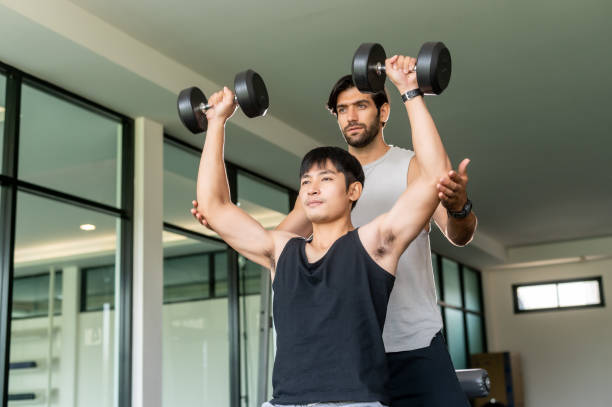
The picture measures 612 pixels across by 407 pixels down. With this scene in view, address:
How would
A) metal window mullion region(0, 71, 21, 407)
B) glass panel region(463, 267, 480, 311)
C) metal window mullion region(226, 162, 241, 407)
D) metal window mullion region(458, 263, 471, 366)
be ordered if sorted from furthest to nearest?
glass panel region(463, 267, 480, 311)
metal window mullion region(458, 263, 471, 366)
metal window mullion region(226, 162, 241, 407)
metal window mullion region(0, 71, 21, 407)

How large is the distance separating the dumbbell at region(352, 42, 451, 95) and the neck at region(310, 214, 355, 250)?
292mm

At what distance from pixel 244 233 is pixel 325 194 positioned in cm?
21

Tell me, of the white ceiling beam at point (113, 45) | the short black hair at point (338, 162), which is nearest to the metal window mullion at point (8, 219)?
the white ceiling beam at point (113, 45)

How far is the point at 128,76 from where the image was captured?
3805 millimetres

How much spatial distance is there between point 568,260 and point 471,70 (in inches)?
257

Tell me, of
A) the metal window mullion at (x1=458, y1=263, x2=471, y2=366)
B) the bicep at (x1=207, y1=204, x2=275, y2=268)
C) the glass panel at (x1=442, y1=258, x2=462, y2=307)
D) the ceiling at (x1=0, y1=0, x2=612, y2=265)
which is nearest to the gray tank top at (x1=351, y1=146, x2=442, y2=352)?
the bicep at (x1=207, y1=204, x2=275, y2=268)

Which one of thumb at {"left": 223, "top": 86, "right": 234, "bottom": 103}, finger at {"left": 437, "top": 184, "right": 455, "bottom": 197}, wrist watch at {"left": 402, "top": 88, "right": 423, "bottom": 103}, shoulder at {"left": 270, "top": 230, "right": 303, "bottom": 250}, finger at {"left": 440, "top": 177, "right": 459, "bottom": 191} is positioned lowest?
shoulder at {"left": 270, "top": 230, "right": 303, "bottom": 250}

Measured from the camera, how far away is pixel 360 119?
73.4 inches

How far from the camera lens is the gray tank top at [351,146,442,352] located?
1.71 meters

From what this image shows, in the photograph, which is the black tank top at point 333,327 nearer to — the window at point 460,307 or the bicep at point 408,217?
the bicep at point 408,217

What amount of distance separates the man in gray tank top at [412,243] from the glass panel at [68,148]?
2359 millimetres

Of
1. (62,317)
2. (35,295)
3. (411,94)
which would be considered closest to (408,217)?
(411,94)

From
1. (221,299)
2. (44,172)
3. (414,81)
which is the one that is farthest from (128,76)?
(414,81)

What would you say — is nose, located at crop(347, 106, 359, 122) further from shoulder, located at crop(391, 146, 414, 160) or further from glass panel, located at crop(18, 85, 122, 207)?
glass panel, located at crop(18, 85, 122, 207)
